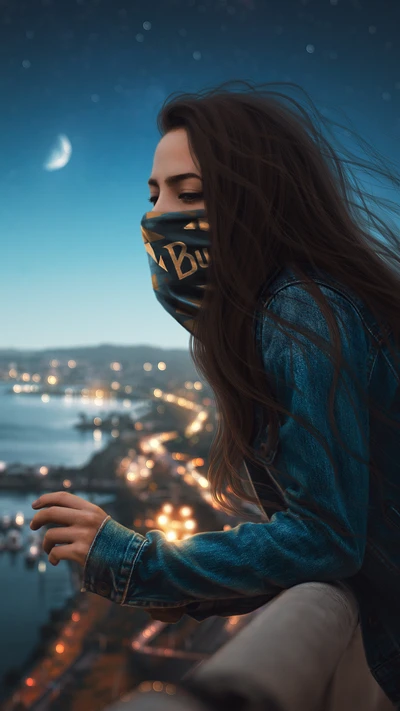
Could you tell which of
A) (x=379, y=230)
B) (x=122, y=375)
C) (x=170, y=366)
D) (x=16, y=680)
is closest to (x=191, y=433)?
(x=170, y=366)

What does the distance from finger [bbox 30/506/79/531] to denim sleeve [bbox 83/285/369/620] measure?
4 cm

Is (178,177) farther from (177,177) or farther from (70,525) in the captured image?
(70,525)

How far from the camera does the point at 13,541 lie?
16.3m

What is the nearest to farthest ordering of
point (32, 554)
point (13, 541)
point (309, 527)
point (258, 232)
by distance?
point (309, 527), point (258, 232), point (32, 554), point (13, 541)

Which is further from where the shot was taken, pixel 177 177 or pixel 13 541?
pixel 13 541

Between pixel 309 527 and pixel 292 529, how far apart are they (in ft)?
0.06

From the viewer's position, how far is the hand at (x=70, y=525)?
605 mm

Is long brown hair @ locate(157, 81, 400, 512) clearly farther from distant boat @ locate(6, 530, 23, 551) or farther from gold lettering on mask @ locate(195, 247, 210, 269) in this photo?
distant boat @ locate(6, 530, 23, 551)

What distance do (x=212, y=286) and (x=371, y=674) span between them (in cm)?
51

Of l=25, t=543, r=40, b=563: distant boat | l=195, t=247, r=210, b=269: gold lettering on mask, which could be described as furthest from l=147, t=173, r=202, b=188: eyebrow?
l=25, t=543, r=40, b=563: distant boat

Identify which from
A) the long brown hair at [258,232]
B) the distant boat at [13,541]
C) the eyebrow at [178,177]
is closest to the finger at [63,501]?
the long brown hair at [258,232]

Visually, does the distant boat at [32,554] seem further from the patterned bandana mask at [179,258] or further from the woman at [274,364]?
the patterned bandana mask at [179,258]

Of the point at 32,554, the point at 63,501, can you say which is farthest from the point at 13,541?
the point at 63,501

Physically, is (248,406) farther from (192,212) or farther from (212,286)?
(192,212)
